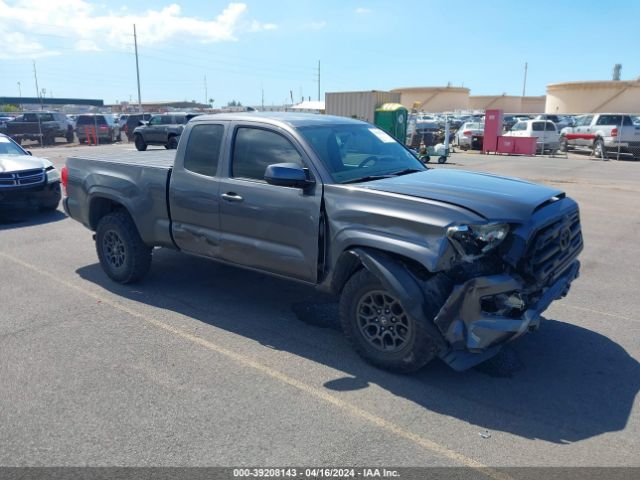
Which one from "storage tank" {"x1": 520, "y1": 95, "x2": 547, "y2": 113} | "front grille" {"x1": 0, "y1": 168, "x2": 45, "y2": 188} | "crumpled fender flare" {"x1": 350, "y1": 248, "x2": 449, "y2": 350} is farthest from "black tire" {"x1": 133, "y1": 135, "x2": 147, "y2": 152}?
"storage tank" {"x1": 520, "y1": 95, "x2": 547, "y2": 113}

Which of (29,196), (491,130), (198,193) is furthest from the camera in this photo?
(491,130)

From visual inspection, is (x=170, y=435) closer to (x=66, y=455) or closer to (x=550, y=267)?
(x=66, y=455)

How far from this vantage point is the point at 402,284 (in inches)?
155

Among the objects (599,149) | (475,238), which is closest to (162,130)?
(599,149)

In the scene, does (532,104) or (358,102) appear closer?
(358,102)

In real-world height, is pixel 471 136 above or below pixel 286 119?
below

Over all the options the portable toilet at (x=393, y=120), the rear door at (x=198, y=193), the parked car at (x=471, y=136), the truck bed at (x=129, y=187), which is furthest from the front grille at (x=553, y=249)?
the parked car at (x=471, y=136)

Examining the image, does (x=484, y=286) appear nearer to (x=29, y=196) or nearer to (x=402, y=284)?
(x=402, y=284)

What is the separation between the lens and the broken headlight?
3.78 meters

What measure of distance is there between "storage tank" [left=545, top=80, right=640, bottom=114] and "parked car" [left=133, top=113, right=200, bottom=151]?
141 feet

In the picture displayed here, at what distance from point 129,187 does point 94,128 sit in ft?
97.2

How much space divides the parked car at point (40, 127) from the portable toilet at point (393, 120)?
57.4 feet

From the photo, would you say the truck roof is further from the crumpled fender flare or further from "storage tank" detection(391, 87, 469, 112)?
"storage tank" detection(391, 87, 469, 112)

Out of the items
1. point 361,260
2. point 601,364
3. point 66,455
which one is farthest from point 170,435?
point 601,364
